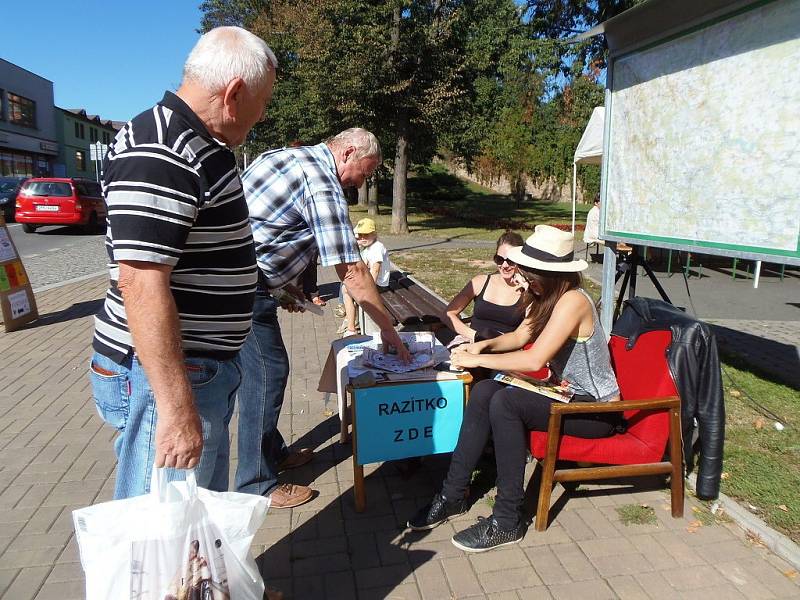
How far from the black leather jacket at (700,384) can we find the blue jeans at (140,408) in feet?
7.10

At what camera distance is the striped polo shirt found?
1468 mm

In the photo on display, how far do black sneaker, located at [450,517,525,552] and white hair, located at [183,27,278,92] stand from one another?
2.10m

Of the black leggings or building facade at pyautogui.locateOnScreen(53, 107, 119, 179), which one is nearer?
the black leggings

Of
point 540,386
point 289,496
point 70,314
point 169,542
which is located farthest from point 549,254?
point 70,314

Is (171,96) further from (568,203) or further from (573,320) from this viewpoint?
(568,203)

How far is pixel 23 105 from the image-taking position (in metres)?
41.9

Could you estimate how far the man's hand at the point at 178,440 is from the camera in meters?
1.57

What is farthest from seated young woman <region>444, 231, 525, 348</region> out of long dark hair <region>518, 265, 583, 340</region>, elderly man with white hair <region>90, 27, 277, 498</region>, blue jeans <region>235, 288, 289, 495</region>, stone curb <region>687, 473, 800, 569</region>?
elderly man with white hair <region>90, 27, 277, 498</region>

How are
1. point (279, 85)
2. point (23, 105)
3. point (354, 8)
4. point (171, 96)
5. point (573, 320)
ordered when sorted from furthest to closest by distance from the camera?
1. point (23, 105)
2. point (279, 85)
3. point (354, 8)
4. point (573, 320)
5. point (171, 96)

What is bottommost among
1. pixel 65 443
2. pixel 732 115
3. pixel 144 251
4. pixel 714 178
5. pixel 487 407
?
pixel 65 443

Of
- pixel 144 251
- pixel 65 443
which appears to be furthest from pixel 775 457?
pixel 65 443

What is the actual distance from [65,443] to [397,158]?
47.4ft

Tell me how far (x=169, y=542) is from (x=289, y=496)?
62.6 inches

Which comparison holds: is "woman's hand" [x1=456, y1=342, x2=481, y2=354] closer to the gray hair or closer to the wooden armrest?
Answer: the wooden armrest
